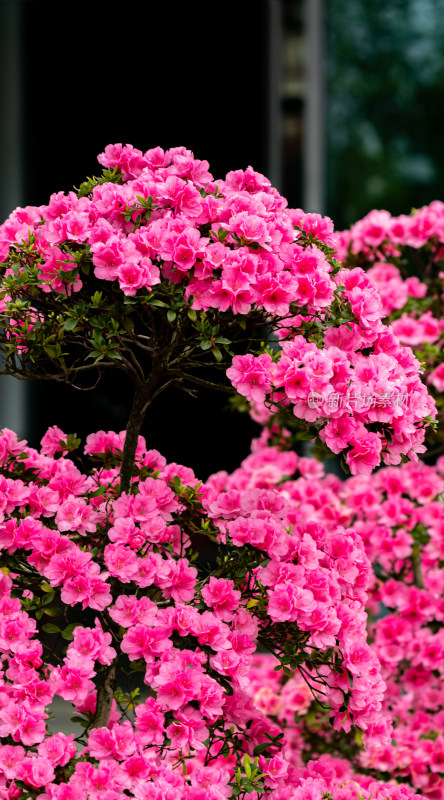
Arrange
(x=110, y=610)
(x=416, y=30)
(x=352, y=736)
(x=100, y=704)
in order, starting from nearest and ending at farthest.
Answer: (x=110, y=610), (x=100, y=704), (x=352, y=736), (x=416, y=30)

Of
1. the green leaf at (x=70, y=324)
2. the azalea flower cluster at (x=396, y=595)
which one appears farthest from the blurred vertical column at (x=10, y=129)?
the green leaf at (x=70, y=324)

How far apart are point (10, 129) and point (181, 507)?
3.00 m

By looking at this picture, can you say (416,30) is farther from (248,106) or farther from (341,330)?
(341,330)

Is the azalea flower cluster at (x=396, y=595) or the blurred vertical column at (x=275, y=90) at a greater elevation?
the blurred vertical column at (x=275, y=90)

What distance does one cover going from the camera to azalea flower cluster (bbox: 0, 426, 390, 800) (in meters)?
1.29

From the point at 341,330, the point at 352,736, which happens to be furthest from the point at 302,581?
the point at 352,736

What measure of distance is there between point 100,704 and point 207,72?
326cm

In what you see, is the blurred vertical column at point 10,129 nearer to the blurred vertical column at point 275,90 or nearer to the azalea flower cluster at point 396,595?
the blurred vertical column at point 275,90

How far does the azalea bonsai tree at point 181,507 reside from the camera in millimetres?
1267

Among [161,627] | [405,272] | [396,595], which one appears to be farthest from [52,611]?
[405,272]

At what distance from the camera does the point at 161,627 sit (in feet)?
4.31

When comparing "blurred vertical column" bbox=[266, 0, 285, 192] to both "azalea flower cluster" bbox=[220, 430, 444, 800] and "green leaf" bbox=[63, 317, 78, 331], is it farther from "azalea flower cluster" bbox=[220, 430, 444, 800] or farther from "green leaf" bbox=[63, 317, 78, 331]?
"green leaf" bbox=[63, 317, 78, 331]

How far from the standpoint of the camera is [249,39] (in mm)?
4035

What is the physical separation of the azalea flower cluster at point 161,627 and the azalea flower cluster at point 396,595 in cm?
53
